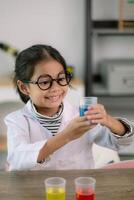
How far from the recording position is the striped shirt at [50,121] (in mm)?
1797

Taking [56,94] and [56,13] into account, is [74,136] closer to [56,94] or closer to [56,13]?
[56,94]

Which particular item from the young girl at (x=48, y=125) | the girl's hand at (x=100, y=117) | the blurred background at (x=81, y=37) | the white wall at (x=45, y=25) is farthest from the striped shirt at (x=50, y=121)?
the white wall at (x=45, y=25)

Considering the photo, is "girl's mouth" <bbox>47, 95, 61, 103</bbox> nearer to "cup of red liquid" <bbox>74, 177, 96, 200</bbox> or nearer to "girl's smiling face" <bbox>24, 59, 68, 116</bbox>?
"girl's smiling face" <bbox>24, 59, 68, 116</bbox>

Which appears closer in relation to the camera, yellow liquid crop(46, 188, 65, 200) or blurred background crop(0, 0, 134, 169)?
yellow liquid crop(46, 188, 65, 200)

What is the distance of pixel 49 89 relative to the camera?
5.56ft

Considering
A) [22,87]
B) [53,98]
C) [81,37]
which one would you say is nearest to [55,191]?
[53,98]

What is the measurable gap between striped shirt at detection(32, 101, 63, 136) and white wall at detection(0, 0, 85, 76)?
73.9 inches

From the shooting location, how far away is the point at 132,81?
3.31 meters

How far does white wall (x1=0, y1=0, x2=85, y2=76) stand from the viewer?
11.6 feet

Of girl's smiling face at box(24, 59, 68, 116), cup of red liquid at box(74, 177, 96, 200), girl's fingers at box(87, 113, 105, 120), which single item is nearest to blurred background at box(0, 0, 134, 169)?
girl's smiling face at box(24, 59, 68, 116)

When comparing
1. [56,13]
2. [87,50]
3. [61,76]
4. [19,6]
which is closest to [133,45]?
[87,50]

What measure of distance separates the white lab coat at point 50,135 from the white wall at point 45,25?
1.79m

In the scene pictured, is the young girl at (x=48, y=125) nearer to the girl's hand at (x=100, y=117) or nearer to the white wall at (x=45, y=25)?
the girl's hand at (x=100, y=117)

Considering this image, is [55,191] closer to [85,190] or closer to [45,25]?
[85,190]
